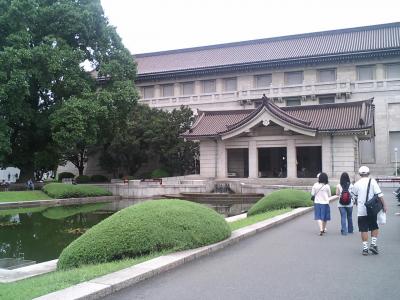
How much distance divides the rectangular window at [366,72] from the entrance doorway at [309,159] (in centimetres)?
1078

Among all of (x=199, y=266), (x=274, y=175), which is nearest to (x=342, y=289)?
(x=199, y=266)

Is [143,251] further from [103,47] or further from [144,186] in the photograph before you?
[103,47]

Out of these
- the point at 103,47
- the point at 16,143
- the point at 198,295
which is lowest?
the point at 198,295

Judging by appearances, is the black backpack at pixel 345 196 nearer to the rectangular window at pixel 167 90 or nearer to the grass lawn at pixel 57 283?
the grass lawn at pixel 57 283

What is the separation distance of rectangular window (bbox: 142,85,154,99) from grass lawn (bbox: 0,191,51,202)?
88.7ft

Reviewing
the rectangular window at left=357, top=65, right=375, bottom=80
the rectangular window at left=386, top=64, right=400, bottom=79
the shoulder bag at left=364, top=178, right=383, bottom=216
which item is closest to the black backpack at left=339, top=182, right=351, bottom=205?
the shoulder bag at left=364, top=178, right=383, bottom=216

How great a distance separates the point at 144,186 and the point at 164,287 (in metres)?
28.4

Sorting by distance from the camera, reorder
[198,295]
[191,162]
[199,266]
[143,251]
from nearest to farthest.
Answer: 1. [198,295]
2. [199,266]
3. [143,251]
4. [191,162]

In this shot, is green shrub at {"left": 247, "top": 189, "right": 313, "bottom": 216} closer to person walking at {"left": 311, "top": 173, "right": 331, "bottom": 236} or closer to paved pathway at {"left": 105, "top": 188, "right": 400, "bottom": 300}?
person walking at {"left": 311, "top": 173, "right": 331, "bottom": 236}

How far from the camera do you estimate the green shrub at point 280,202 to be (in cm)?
1855

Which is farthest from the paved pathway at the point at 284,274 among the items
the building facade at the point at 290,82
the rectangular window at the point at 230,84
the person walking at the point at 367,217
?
the rectangular window at the point at 230,84

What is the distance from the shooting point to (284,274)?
23.5 ft

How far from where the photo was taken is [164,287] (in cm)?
645

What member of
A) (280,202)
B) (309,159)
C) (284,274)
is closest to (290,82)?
(309,159)
